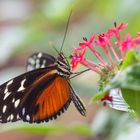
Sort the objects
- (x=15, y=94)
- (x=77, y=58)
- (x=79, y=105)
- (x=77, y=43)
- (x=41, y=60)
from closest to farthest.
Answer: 1. (x=77, y=58)
2. (x=79, y=105)
3. (x=15, y=94)
4. (x=41, y=60)
5. (x=77, y=43)

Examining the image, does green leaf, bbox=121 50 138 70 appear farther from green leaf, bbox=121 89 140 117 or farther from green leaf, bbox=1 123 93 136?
green leaf, bbox=1 123 93 136

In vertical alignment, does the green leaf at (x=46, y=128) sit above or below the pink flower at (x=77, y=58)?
below

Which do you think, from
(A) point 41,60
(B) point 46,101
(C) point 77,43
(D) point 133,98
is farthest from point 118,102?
(C) point 77,43


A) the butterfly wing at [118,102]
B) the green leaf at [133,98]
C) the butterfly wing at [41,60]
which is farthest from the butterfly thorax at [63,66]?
the green leaf at [133,98]

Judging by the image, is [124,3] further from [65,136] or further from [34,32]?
[65,136]

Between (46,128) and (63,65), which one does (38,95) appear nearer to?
(63,65)

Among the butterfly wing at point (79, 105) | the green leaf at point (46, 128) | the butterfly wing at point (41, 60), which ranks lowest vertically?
the green leaf at point (46, 128)

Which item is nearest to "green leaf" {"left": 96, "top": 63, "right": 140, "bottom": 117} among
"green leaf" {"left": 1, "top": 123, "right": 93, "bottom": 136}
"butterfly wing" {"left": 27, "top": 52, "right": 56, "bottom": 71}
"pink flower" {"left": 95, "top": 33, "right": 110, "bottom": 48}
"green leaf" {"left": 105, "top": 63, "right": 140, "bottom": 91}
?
"green leaf" {"left": 105, "top": 63, "right": 140, "bottom": 91}

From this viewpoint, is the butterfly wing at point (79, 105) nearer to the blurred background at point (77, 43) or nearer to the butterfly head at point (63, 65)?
the butterfly head at point (63, 65)
